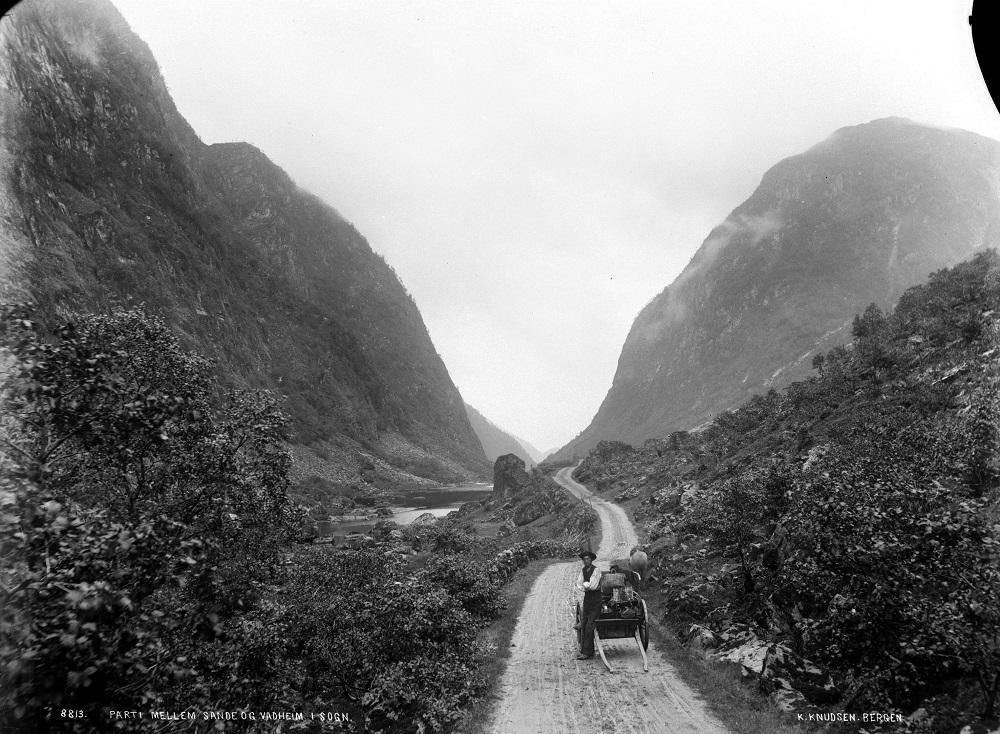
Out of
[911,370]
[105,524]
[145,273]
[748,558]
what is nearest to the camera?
[105,524]

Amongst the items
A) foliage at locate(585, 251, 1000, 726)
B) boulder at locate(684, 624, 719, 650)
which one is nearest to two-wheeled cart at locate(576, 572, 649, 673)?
boulder at locate(684, 624, 719, 650)

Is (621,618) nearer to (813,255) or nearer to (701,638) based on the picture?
(701,638)

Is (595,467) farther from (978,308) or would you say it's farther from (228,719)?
(228,719)

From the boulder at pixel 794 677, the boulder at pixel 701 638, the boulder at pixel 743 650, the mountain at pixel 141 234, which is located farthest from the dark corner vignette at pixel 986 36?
the mountain at pixel 141 234

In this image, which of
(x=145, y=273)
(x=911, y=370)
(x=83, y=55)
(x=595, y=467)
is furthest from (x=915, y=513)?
(x=83, y=55)

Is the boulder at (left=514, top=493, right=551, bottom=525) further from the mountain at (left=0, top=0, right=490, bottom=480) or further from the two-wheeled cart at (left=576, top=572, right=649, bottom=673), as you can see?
the two-wheeled cart at (left=576, top=572, right=649, bottom=673)
